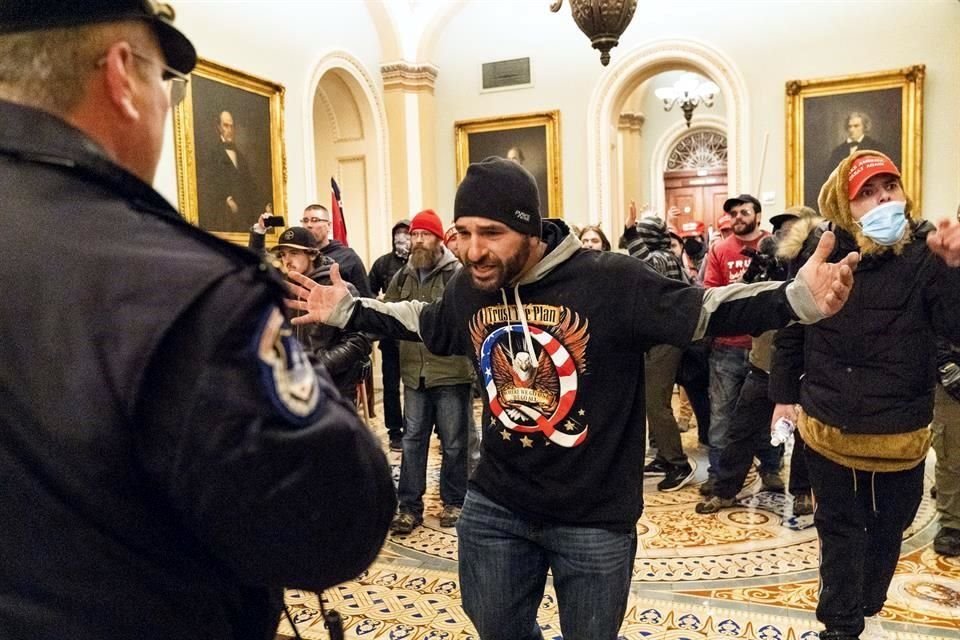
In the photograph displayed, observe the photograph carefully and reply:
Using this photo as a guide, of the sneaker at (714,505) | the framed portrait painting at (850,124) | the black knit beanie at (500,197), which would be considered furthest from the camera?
the framed portrait painting at (850,124)

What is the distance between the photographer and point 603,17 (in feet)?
20.1

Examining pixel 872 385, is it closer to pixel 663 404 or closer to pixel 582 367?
pixel 582 367

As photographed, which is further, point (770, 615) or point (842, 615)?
point (770, 615)

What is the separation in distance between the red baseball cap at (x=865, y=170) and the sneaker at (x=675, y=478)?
2.85m

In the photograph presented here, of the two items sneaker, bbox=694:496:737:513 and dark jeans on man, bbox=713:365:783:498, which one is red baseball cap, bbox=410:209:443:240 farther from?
sneaker, bbox=694:496:737:513

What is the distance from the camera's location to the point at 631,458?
214 centimetres

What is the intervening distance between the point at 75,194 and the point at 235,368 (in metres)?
0.27

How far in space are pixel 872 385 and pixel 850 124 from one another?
670cm

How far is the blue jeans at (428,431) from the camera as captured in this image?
4.42m

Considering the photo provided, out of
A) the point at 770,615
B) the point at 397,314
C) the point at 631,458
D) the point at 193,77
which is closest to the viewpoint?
the point at 631,458

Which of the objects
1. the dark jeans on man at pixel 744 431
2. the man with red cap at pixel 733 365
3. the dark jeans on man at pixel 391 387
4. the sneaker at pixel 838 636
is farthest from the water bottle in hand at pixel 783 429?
the dark jeans on man at pixel 391 387

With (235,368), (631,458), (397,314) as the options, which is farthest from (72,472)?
(397,314)

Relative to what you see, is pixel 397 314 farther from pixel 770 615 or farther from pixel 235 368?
pixel 770 615

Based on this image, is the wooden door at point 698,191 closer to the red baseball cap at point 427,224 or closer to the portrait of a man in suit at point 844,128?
the portrait of a man in suit at point 844,128
